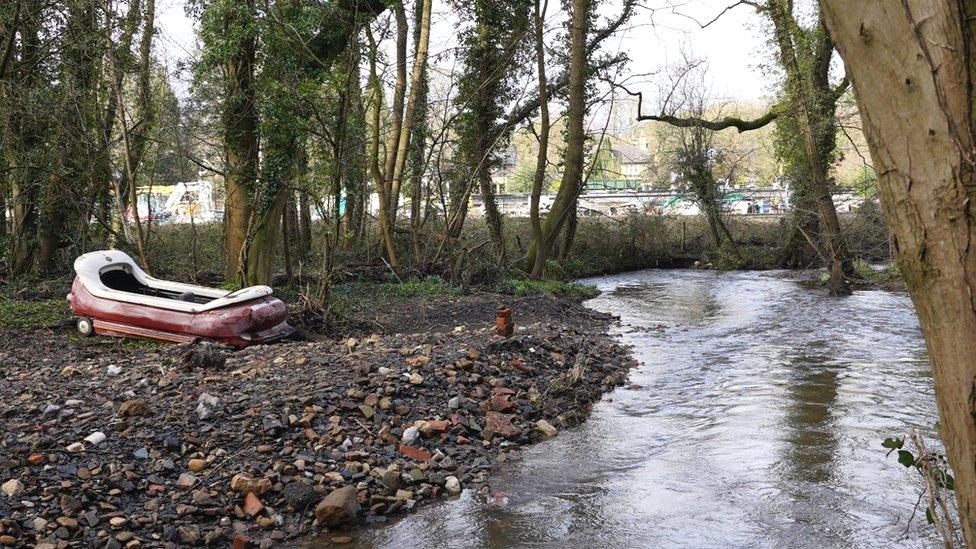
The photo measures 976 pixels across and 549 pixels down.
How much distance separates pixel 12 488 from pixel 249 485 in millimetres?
1426

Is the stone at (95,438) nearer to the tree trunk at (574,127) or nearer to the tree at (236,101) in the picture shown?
the tree at (236,101)

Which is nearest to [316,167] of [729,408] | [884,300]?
[729,408]

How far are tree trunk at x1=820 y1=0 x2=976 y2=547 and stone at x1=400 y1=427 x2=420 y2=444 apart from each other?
17.0 feet

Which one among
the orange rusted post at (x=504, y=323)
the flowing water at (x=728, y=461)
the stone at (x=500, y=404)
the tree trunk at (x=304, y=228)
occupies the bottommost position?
the flowing water at (x=728, y=461)

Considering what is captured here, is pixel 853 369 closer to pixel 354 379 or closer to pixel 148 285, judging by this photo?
pixel 354 379

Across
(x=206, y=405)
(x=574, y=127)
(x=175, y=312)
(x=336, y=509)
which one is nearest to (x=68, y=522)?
(x=336, y=509)

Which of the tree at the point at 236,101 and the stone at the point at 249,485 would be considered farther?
the tree at the point at 236,101

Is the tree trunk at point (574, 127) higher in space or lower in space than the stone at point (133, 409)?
higher

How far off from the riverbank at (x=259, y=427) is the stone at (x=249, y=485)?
0.01 metres

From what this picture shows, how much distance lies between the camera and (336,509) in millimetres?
5410

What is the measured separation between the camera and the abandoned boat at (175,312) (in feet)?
32.2

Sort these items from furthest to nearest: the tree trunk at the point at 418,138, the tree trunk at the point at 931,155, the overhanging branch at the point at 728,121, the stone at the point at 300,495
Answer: the overhanging branch at the point at 728,121, the tree trunk at the point at 418,138, the stone at the point at 300,495, the tree trunk at the point at 931,155

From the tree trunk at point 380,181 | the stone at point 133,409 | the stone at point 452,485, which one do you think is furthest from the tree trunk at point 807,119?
the stone at point 133,409

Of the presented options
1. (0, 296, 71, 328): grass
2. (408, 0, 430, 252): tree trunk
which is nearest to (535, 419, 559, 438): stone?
(0, 296, 71, 328): grass
